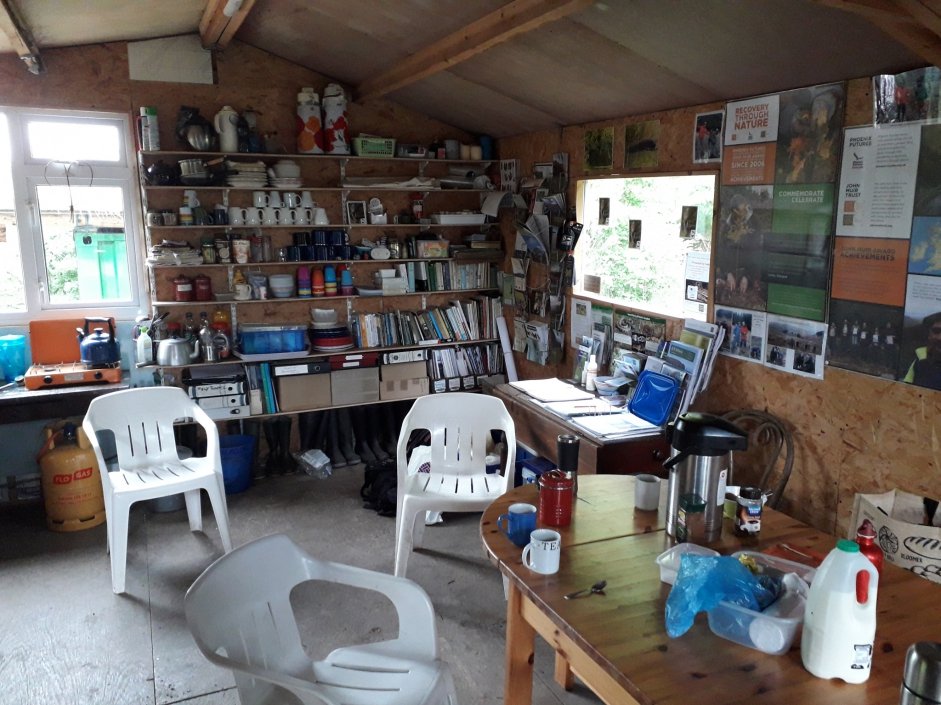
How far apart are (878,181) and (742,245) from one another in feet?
2.09

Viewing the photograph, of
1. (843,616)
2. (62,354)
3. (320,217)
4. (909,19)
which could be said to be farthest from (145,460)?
(909,19)

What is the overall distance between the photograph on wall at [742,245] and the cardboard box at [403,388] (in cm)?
225

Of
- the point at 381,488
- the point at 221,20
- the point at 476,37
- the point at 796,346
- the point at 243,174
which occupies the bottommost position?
the point at 381,488

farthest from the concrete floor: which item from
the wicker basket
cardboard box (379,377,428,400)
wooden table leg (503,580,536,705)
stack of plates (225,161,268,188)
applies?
the wicker basket

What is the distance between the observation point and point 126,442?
11.2 feet

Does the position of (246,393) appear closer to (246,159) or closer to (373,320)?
(373,320)

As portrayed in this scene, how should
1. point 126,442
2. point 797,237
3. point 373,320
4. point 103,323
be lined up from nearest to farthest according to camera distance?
point 797,237 → point 126,442 → point 103,323 → point 373,320

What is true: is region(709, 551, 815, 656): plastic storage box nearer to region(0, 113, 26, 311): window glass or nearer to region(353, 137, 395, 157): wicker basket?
region(353, 137, 395, 157): wicker basket

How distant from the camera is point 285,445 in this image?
467 cm

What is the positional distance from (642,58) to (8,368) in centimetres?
369

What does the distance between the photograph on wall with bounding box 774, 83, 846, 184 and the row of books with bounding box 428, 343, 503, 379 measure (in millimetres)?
2586

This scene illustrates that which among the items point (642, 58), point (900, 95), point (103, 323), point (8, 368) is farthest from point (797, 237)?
point (8, 368)

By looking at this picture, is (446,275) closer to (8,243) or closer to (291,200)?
(291,200)

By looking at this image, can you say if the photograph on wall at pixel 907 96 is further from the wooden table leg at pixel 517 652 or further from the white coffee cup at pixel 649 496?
the wooden table leg at pixel 517 652
